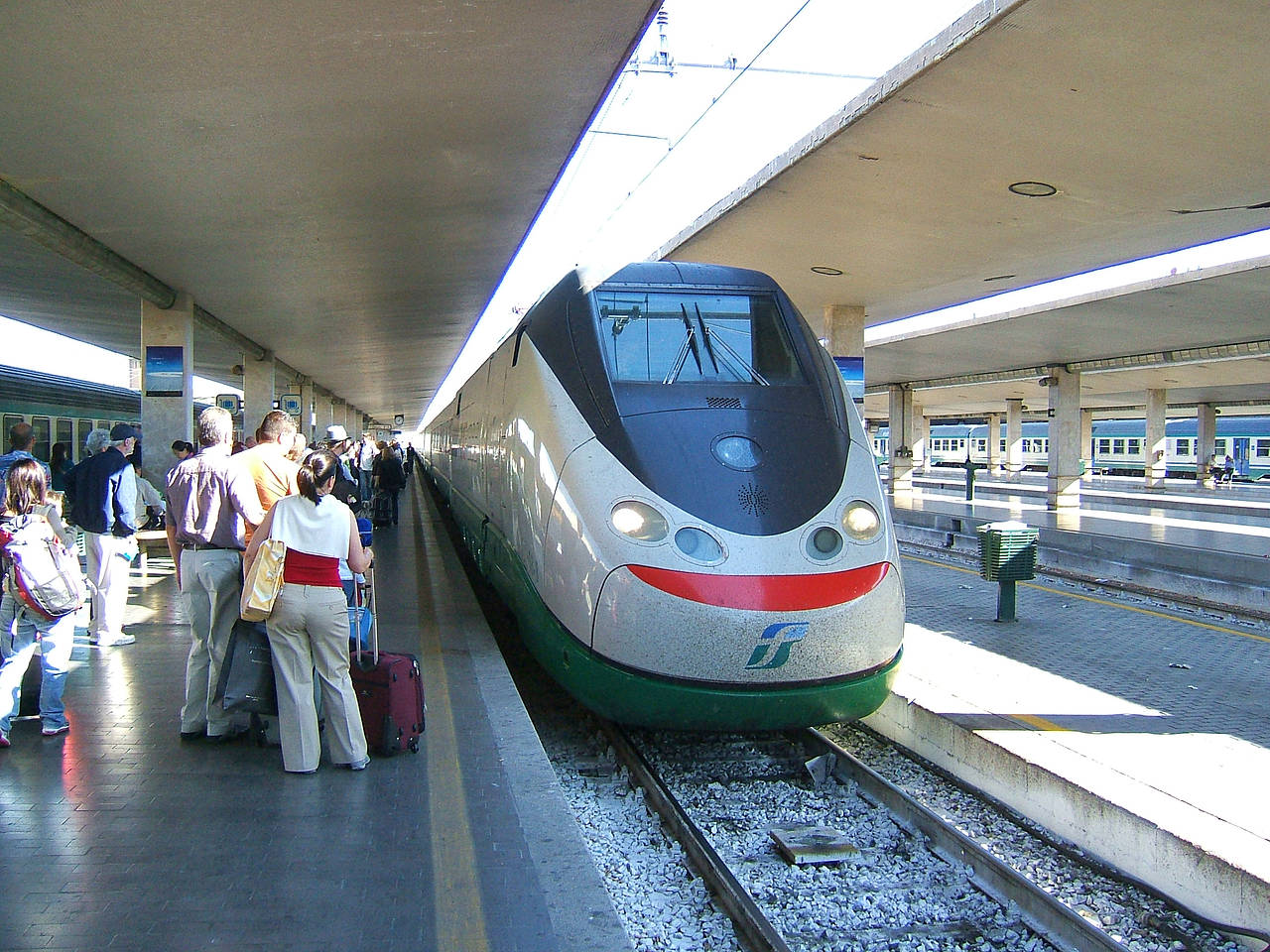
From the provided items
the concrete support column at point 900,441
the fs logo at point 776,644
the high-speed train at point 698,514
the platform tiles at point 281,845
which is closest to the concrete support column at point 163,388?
the platform tiles at point 281,845

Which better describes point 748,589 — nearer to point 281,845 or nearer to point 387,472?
point 281,845

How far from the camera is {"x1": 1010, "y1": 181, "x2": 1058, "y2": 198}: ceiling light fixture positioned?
32.1 ft

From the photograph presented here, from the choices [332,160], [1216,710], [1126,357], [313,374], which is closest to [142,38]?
[332,160]

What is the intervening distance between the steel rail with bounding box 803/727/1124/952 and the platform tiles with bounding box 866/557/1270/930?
0.77 m

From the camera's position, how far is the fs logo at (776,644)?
497cm

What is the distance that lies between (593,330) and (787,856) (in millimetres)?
3344

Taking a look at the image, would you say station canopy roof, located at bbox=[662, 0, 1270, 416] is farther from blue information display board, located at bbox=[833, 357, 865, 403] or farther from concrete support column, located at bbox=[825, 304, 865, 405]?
blue information display board, located at bbox=[833, 357, 865, 403]

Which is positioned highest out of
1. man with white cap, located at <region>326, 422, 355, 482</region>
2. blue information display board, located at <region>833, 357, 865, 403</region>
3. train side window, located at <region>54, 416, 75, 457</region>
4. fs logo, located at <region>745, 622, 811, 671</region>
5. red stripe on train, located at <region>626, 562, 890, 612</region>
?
blue information display board, located at <region>833, 357, 865, 403</region>

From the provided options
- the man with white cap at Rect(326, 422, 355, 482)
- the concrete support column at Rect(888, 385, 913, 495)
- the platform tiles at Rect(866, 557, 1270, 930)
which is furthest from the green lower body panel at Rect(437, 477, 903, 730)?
the concrete support column at Rect(888, 385, 913, 495)

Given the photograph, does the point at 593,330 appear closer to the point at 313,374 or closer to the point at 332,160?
the point at 332,160

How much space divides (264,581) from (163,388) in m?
11.9

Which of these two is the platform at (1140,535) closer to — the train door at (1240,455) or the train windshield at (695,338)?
the train windshield at (695,338)

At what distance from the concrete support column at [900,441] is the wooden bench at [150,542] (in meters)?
22.7

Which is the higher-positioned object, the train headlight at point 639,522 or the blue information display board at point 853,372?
the blue information display board at point 853,372
